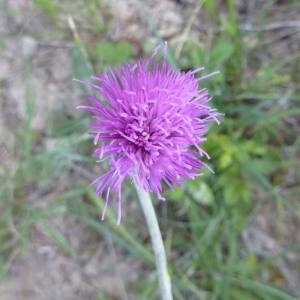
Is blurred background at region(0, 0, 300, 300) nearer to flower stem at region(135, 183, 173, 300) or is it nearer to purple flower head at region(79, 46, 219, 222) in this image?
flower stem at region(135, 183, 173, 300)

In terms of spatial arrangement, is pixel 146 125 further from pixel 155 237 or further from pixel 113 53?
pixel 113 53

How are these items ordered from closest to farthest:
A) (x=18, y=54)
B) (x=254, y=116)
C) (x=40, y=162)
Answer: (x=254, y=116) → (x=40, y=162) → (x=18, y=54)

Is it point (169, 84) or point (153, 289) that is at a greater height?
point (169, 84)

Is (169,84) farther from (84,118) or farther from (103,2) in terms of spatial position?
(103,2)

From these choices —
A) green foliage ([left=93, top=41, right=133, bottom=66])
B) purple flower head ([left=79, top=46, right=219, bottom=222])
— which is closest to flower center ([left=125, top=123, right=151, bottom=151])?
purple flower head ([left=79, top=46, right=219, bottom=222])

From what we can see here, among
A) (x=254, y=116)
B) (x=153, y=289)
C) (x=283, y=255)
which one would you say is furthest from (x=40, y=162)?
(x=283, y=255)

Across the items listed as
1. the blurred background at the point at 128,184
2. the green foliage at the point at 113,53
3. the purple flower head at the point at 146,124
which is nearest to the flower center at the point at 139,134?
the purple flower head at the point at 146,124
